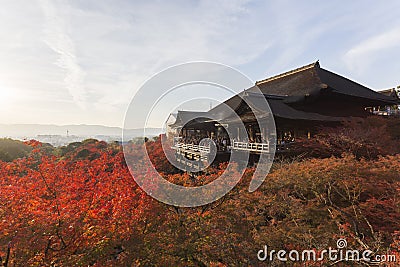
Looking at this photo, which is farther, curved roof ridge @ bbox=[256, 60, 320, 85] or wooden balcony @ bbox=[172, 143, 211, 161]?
curved roof ridge @ bbox=[256, 60, 320, 85]

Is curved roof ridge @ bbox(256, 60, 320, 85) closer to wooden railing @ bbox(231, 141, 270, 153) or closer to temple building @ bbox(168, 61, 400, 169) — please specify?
temple building @ bbox(168, 61, 400, 169)

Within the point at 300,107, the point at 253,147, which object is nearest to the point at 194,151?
the point at 253,147

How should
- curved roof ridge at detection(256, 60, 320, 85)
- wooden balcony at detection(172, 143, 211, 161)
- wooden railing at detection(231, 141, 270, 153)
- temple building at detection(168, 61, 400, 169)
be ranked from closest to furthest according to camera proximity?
1. wooden railing at detection(231, 141, 270, 153)
2. temple building at detection(168, 61, 400, 169)
3. wooden balcony at detection(172, 143, 211, 161)
4. curved roof ridge at detection(256, 60, 320, 85)

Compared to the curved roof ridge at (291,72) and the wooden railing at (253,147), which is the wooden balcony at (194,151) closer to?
the wooden railing at (253,147)

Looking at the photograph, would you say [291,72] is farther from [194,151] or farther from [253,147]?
[194,151]

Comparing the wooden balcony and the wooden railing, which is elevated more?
the wooden railing

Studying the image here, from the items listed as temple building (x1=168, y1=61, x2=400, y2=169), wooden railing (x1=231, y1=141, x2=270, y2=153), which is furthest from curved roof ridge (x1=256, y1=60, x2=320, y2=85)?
wooden railing (x1=231, y1=141, x2=270, y2=153)

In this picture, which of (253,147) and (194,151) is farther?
(194,151)

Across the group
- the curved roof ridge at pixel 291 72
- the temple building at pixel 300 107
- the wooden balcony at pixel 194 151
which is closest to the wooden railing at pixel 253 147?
the temple building at pixel 300 107

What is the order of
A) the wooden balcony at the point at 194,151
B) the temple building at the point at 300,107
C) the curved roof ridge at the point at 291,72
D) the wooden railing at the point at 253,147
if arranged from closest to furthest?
the wooden railing at the point at 253,147 < the temple building at the point at 300,107 < the wooden balcony at the point at 194,151 < the curved roof ridge at the point at 291,72

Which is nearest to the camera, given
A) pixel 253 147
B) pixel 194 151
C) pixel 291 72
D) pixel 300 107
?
pixel 253 147

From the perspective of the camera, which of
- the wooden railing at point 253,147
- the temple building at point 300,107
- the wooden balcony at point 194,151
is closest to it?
the wooden railing at point 253,147

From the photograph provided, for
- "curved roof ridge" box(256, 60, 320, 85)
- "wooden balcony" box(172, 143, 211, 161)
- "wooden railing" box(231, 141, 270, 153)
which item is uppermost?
"curved roof ridge" box(256, 60, 320, 85)

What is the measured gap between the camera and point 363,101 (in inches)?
584
